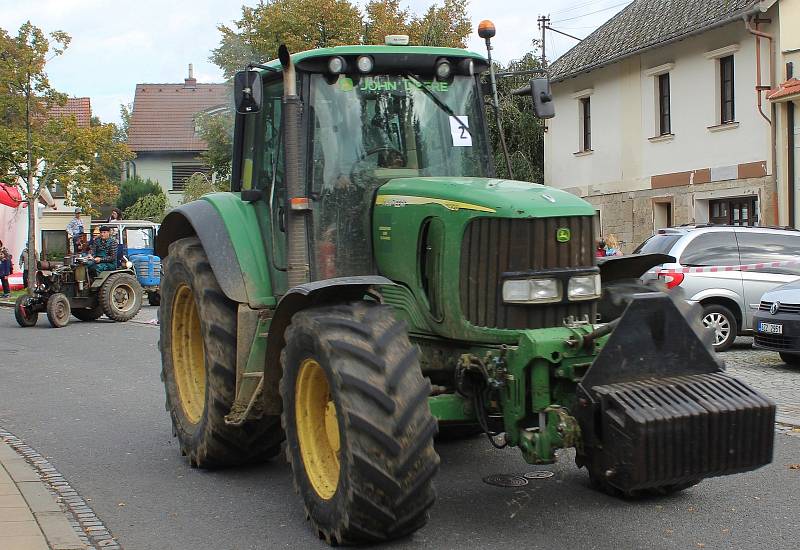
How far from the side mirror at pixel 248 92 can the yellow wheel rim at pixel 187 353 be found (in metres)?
2.02

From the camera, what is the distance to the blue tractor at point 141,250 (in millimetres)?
26359

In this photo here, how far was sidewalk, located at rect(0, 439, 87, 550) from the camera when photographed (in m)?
5.71

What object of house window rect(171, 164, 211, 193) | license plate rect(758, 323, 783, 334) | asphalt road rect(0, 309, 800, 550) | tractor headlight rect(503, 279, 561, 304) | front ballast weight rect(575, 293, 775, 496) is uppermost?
house window rect(171, 164, 211, 193)

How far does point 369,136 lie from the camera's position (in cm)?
675

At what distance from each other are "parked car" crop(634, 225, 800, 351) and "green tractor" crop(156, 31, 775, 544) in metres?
8.85

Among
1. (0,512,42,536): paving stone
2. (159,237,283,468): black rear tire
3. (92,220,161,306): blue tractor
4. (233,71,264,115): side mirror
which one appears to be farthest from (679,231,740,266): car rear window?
(92,220,161,306): blue tractor

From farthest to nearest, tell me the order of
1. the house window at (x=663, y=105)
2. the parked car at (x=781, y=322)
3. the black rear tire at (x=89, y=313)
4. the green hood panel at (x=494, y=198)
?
the house window at (x=663, y=105) → the black rear tire at (x=89, y=313) → the parked car at (x=781, y=322) → the green hood panel at (x=494, y=198)

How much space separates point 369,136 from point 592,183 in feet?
80.2

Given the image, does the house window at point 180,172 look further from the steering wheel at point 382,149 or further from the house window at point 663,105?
the steering wheel at point 382,149

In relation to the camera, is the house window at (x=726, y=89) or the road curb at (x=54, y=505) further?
the house window at (x=726, y=89)

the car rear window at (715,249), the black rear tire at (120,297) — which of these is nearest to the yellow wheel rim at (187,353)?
the car rear window at (715,249)

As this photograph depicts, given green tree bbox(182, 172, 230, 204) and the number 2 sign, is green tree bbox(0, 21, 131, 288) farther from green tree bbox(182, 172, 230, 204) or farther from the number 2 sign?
the number 2 sign

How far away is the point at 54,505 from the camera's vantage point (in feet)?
21.4

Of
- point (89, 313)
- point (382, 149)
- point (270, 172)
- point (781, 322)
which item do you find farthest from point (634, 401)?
point (89, 313)
